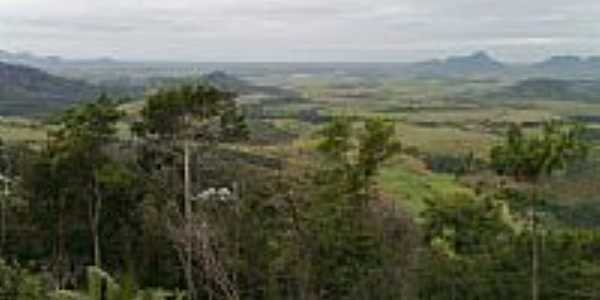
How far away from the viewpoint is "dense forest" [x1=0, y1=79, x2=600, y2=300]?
3494 cm

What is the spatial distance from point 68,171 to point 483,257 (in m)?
14.9

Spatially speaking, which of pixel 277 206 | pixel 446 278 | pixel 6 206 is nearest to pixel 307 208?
pixel 277 206

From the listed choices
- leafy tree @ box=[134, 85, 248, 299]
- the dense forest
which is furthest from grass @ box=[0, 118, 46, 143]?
leafy tree @ box=[134, 85, 248, 299]

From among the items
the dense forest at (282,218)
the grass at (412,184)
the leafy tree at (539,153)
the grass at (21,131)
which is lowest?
the grass at (412,184)

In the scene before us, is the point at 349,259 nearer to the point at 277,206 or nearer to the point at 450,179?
the point at 277,206

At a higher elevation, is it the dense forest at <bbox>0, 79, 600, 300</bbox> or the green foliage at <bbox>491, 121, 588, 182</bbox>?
the green foliage at <bbox>491, 121, 588, 182</bbox>

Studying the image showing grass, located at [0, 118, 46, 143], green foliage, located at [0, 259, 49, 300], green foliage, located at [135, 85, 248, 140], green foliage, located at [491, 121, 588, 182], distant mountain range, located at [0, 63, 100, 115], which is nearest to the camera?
green foliage, located at [0, 259, 49, 300]

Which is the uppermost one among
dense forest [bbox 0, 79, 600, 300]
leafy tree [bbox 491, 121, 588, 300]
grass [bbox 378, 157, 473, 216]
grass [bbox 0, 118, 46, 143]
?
leafy tree [bbox 491, 121, 588, 300]

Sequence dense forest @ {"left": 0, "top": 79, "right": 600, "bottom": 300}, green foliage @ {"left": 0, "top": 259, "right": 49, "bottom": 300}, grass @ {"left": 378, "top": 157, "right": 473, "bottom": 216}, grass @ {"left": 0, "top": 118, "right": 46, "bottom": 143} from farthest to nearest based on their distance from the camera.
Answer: grass @ {"left": 0, "top": 118, "right": 46, "bottom": 143}, grass @ {"left": 378, "top": 157, "right": 473, "bottom": 216}, dense forest @ {"left": 0, "top": 79, "right": 600, "bottom": 300}, green foliage @ {"left": 0, "top": 259, "right": 49, "bottom": 300}

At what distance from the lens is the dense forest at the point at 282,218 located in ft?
115

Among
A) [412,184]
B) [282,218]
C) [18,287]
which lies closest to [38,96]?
[412,184]

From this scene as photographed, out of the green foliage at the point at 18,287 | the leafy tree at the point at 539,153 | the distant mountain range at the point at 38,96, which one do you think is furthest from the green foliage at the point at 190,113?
the distant mountain range at the point at 38,96

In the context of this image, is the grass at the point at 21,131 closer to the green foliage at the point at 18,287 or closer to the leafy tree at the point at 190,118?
the leafy tree at the point at 190,118

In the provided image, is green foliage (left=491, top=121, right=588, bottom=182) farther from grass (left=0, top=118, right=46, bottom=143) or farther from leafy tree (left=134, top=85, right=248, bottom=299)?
grass (left=0, top=118, right=46, bottom=143)
